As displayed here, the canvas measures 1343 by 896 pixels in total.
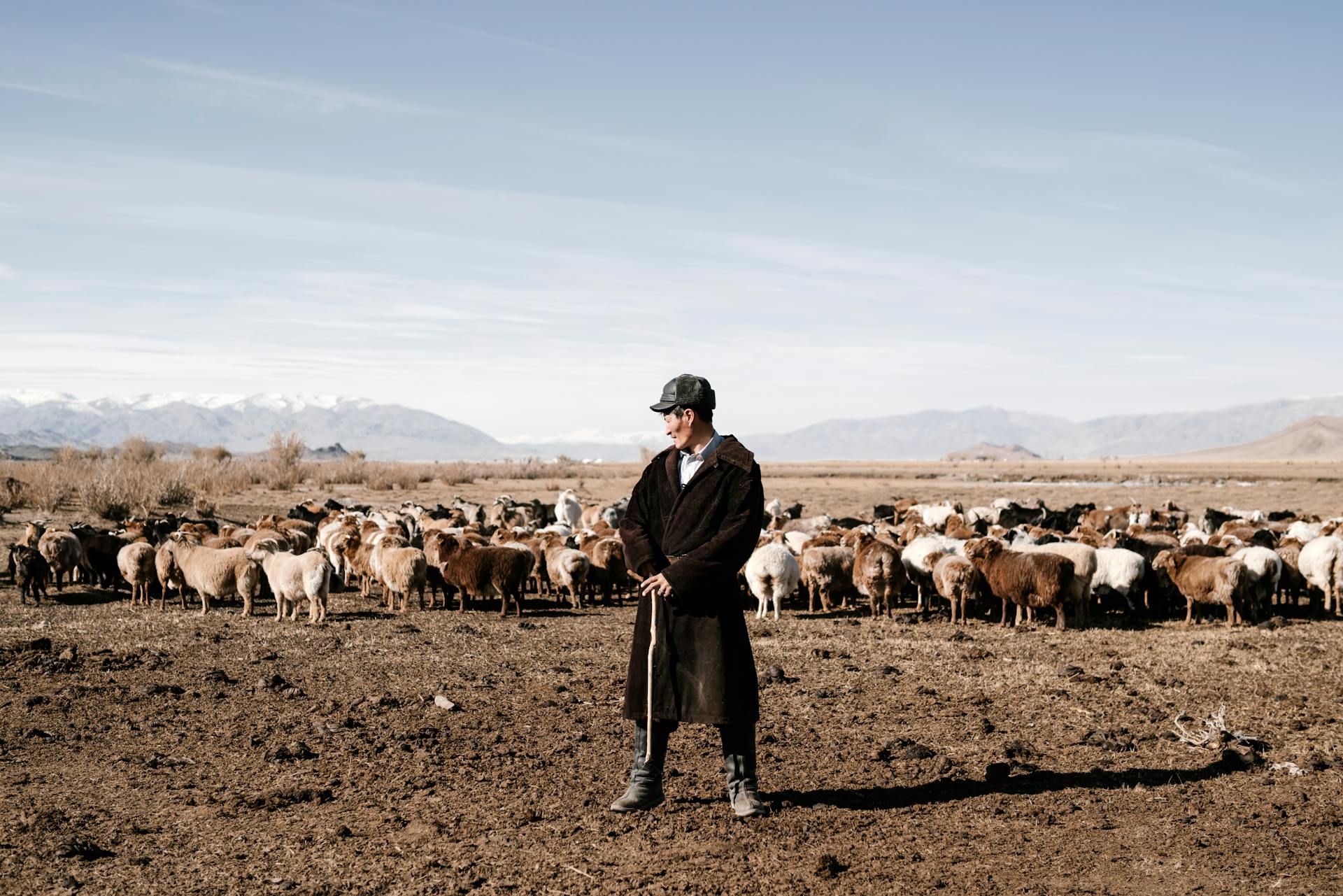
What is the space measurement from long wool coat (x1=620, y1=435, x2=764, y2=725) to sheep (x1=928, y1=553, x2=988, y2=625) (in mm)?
8206

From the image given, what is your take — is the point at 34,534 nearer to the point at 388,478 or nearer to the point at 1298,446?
the point at 388,478

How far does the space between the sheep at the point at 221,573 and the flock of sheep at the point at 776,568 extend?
19 mm

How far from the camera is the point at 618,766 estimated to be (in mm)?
7086

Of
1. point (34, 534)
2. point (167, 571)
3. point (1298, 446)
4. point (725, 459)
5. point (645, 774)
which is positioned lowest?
point (645, 774)

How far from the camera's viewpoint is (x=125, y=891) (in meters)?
5.04

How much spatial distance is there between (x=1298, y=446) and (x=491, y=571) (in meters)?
205

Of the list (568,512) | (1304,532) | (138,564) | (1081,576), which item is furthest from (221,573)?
(1304,532)

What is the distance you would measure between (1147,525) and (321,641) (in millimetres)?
16725

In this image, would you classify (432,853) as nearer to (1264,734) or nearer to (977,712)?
(977,712)

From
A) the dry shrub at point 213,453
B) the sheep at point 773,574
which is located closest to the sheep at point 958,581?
the sheep at point 773,574

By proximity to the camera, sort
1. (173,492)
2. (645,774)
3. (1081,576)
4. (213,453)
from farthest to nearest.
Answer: (213,453) < (173,492) < (1081,576) < (645,774)

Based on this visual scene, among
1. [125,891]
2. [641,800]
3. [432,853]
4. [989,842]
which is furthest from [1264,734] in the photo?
[125,891]

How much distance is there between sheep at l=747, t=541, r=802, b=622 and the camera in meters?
13.7

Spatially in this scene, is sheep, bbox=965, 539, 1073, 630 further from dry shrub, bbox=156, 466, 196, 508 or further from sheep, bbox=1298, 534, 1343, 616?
dry shrub, bbox=156, 466, 196, 508
